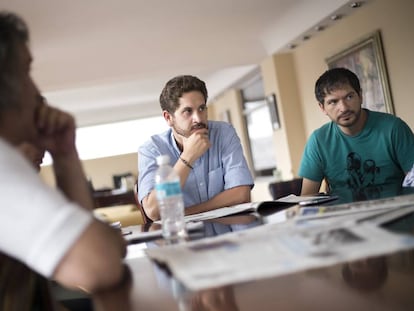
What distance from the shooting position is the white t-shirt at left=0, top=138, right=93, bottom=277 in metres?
0.69

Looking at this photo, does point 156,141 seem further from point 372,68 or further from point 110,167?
point 110,167

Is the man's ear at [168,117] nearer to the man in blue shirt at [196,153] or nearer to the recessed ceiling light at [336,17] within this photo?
the man in blue shirt at [196,153]

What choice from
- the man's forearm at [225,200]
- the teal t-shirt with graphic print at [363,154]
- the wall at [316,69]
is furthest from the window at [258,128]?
the man's forearm at [225,200]

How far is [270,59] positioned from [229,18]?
156 centimetres

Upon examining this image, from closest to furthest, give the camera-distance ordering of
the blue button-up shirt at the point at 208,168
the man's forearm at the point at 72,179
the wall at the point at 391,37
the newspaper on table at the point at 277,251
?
the newspaper on table at the point at 277,251 < the man's forearm at the point at 72,179 < the blue button-up shirt at the point at 208,168 < the wall at the point at 391,37

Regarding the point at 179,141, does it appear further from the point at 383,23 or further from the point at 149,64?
the point at 149,64

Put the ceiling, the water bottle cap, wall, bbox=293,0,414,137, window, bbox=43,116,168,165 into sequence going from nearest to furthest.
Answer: the water bottle cap → wall, bbox=293,0,414,137 → the ceiling → window, bbox=43,116,168,165

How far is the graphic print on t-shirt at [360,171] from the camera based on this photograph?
7.23ft

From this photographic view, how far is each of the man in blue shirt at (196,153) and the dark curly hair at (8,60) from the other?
1.20 meters

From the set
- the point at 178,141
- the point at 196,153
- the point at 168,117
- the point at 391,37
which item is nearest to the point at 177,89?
the point at 168,117

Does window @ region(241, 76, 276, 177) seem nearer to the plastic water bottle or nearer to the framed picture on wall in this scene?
the framed picture on wall

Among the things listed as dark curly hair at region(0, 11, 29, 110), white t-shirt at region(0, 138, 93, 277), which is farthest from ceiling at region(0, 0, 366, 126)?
white t-shirt at region(0, 138, 93, 277)

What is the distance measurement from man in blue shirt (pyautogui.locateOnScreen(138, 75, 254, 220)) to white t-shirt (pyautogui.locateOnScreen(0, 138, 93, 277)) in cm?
129

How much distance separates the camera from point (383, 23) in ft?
15.5
